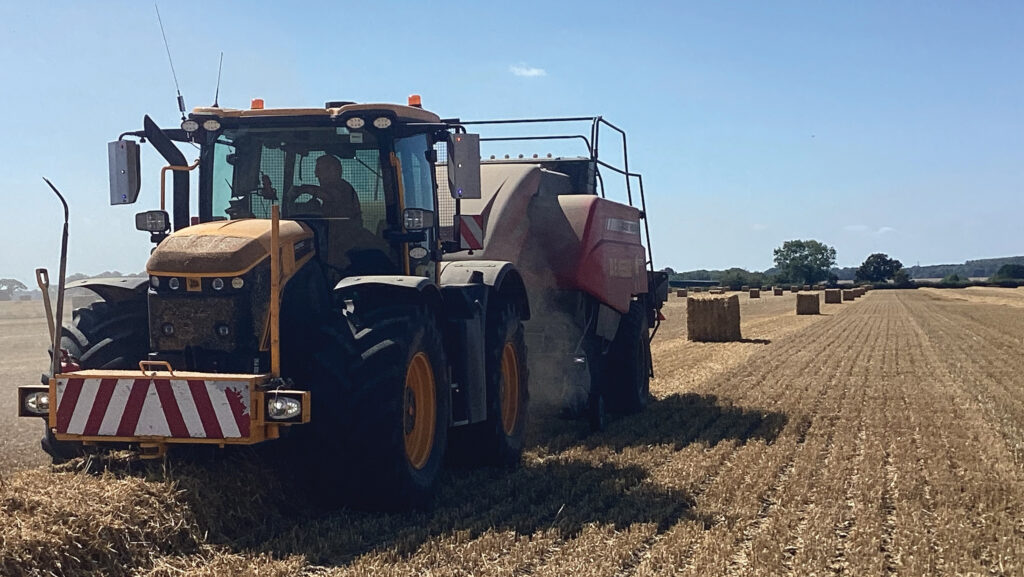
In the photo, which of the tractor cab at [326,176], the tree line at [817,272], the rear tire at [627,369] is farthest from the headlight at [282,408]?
the tree line at [817,272]

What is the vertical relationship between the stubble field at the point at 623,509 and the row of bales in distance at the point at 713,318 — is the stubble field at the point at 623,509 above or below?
below

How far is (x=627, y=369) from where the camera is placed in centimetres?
1114

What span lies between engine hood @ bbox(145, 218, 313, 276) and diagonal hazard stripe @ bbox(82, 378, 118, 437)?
660mm

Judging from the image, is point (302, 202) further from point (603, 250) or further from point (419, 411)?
point (603, 250)

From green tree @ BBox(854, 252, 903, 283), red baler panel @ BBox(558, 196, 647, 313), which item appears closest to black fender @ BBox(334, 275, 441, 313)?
red baler panel @ BBox(558, 196, 647, 313)

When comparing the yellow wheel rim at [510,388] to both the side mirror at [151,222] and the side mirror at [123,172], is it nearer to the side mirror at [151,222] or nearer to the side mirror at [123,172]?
the side mirror at [151,222]

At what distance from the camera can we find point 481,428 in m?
7.27

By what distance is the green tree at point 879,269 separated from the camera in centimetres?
12269

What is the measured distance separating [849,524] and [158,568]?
3716mm

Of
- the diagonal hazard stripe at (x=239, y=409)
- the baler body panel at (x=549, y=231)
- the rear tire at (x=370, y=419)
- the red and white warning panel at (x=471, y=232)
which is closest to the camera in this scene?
the diagonal hazard stripe at (x=239, y=409)

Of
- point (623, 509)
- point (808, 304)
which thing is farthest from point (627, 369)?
point (808, 304)

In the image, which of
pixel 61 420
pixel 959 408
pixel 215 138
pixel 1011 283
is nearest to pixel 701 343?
pixel 959 408

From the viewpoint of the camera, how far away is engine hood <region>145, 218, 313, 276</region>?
17.9ft

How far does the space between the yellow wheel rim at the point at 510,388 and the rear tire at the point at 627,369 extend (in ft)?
10.9
